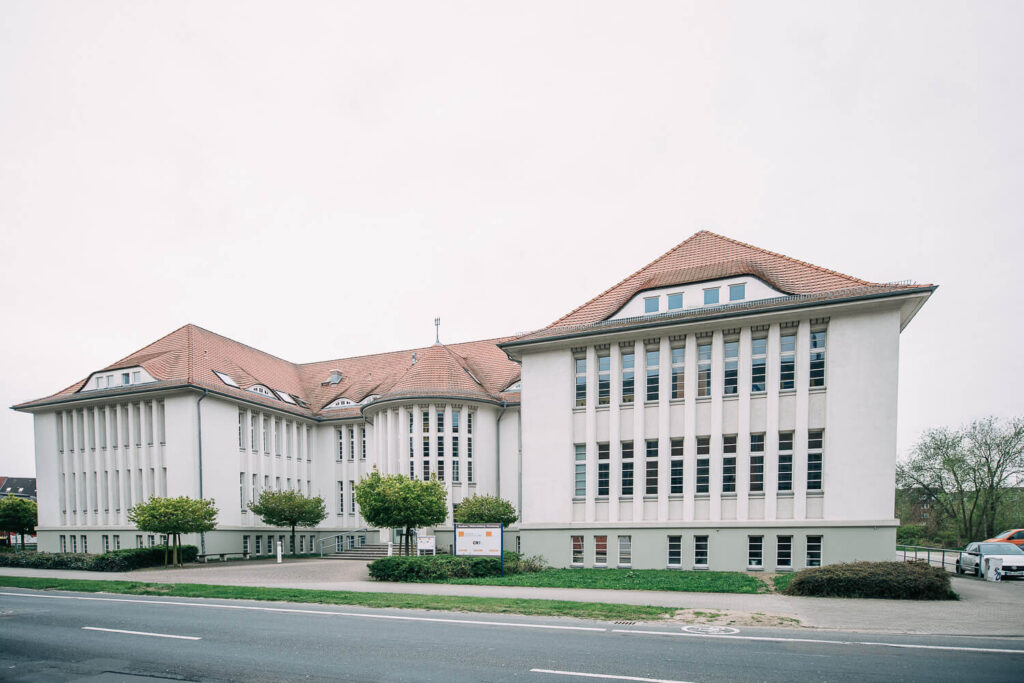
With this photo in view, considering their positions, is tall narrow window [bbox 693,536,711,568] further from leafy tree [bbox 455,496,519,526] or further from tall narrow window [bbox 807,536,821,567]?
leafy tree [bbox 455,496,519,526]

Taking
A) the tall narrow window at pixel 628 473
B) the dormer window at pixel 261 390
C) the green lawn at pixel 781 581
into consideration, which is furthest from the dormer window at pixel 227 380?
the green lawn at pixel 781 581

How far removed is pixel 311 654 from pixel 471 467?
24.7m

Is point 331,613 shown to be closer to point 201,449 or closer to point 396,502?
point 396,502

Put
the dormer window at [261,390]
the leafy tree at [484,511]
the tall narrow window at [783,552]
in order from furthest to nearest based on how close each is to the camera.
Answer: the dormer window at [261,390] → the leafy tree at [484,511] → the tall narrow window at [783,552]

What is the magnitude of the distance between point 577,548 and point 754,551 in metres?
6.55

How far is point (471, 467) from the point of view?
3350 centimetres

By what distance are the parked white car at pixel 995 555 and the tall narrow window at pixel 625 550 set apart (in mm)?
11993

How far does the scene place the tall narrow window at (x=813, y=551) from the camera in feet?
69.3

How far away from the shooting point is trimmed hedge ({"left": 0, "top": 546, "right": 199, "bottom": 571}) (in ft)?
81.3

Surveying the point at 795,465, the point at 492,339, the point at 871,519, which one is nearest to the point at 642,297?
the point at 795,465

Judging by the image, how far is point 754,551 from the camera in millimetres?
21922

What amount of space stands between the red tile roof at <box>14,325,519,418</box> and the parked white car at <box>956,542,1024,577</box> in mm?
19784

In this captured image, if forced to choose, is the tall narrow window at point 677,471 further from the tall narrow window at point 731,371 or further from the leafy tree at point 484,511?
the leafy tree at point 484,511

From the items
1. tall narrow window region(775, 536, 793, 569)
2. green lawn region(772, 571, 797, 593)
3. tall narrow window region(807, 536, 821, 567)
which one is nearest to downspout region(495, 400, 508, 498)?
tall narrow window region(775, 536, 793, 569)
